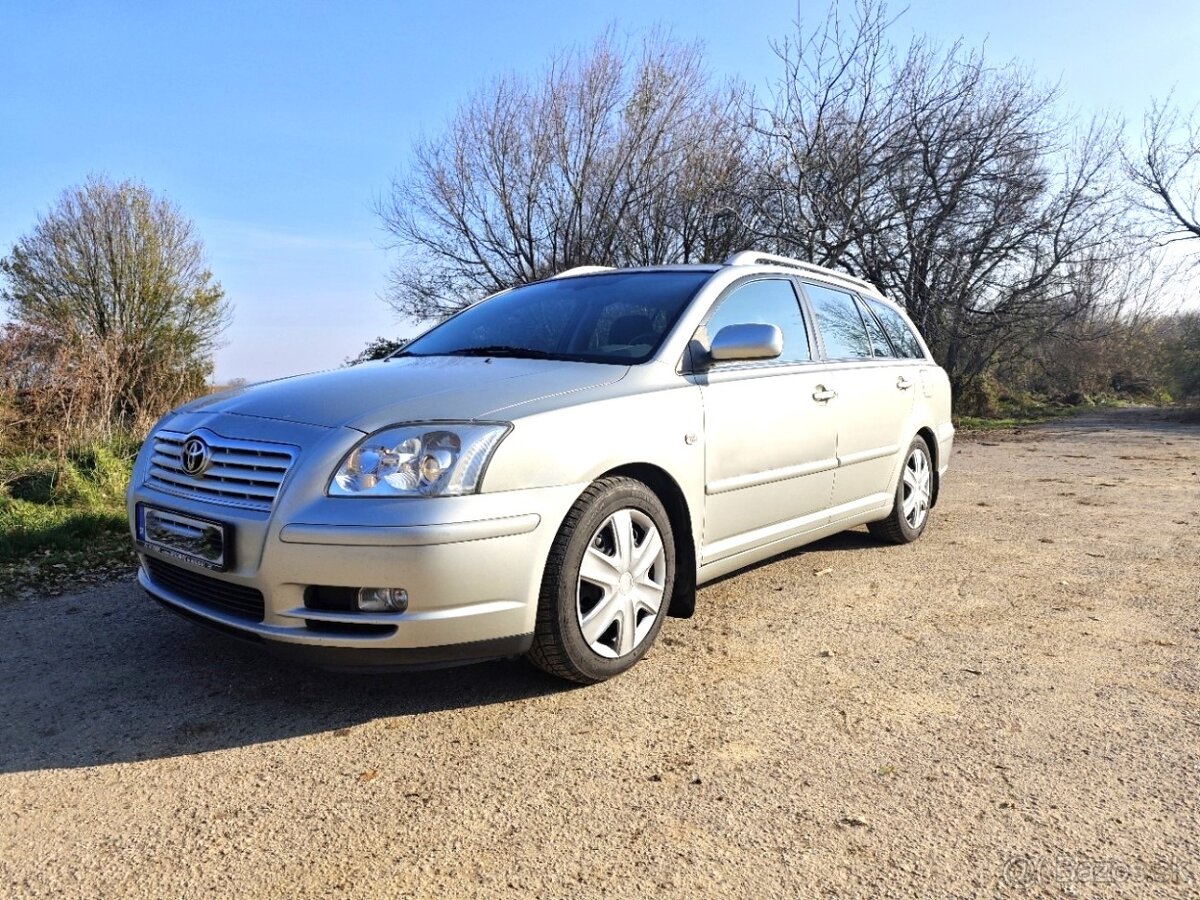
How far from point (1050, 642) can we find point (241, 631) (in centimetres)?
317

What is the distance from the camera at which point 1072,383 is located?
26984 millimetres

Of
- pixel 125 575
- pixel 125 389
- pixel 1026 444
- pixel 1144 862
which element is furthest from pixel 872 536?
pixel 1026 444

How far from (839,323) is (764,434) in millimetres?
1354

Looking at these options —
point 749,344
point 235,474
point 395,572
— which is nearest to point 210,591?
point 235,474

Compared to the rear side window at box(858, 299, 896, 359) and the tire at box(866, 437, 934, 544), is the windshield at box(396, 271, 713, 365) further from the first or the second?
the tire at box(866, 437, 934, 544)

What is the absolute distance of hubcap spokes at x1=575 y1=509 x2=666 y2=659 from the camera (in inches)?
115

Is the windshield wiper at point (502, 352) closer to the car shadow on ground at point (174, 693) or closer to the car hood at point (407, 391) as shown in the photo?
the car hood at point (407, 391)

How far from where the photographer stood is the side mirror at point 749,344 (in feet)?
11.2

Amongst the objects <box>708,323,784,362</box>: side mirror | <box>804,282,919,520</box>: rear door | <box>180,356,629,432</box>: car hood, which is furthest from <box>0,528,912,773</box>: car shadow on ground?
<box>804,282,919,520</box>: rear door

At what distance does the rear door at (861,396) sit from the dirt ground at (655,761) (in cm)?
78

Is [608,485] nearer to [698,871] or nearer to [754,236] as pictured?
[698,871]

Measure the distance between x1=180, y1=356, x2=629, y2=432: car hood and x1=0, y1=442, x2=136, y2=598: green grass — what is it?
2.10 meters

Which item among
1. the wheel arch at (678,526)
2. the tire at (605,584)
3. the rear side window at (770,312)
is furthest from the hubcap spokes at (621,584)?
the rear side window at (770,312)

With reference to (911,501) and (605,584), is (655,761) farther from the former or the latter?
(911,501)
